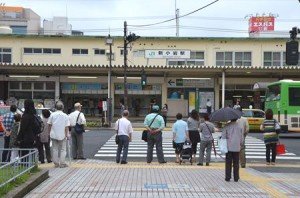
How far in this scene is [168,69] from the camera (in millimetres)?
39812

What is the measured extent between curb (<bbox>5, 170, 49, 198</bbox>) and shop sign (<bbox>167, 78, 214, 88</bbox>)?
102 feet

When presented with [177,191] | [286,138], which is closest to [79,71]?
[286,138]

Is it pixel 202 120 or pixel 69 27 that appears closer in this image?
pixel 202 120

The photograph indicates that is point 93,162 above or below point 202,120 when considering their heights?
below

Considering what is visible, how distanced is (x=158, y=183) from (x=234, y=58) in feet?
117

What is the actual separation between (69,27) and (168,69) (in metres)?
22.9

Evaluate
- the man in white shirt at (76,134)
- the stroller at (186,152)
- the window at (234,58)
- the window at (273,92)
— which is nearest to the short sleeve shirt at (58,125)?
the man in white shirt at (76,134)

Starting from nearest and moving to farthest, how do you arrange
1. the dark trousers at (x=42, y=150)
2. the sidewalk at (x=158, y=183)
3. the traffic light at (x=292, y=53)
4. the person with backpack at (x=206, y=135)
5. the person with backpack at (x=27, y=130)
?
the sidewalk at (x=158, y=183) → the person with backpack at (x=27, y=130) → the dark trousers at (x=42, y=150) → the traffic light at (x=292, y=53) → the person with backpack at (x=206, y=135)

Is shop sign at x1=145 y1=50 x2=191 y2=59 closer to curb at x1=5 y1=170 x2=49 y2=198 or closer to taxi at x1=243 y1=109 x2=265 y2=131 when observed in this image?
taxi at x1=243 y1=109 x2=265 y2=131

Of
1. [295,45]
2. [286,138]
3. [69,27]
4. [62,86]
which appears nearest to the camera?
[295,45]

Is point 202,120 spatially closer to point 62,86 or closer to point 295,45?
point 295,45

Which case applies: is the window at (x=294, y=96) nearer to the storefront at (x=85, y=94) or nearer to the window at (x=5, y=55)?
the storefront at (x=85, y=94)

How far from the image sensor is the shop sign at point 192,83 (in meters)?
43.3

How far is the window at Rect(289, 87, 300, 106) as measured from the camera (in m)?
28.9
